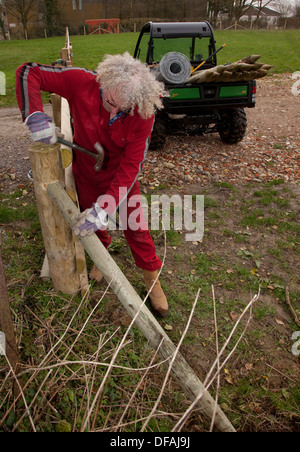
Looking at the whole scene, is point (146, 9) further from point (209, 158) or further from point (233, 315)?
point (233, 315)

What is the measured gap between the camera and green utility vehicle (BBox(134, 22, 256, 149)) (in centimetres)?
523

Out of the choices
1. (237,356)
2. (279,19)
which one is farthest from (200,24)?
(279,19)

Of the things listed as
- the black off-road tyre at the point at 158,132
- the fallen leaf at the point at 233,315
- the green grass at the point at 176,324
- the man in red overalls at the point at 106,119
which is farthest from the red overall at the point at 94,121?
the black off-road tyre at the point at 158,132

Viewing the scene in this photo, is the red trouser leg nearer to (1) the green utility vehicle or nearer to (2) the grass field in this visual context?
(1) the green utility vehicle

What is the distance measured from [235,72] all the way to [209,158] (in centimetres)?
151

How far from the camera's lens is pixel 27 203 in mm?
4176

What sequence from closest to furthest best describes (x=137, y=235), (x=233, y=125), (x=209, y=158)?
(x=137, y=235) < (x=209, y=158) < (x=233, y=125)

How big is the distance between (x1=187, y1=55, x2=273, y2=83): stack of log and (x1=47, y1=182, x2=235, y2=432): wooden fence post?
12.8ft

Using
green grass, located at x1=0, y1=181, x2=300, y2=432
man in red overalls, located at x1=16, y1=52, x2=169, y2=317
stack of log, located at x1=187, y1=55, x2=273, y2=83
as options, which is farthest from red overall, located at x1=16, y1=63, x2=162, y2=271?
stack of log, located at x1=187, y1=55, x2=273, y2=83

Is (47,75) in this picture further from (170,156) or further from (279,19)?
(279,19)

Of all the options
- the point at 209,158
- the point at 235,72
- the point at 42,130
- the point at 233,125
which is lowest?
the point at 209,158

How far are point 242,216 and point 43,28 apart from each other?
3448 centimetres

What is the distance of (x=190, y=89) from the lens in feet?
17.0

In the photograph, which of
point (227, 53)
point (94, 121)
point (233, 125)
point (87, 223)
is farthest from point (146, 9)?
point (87, 223)
